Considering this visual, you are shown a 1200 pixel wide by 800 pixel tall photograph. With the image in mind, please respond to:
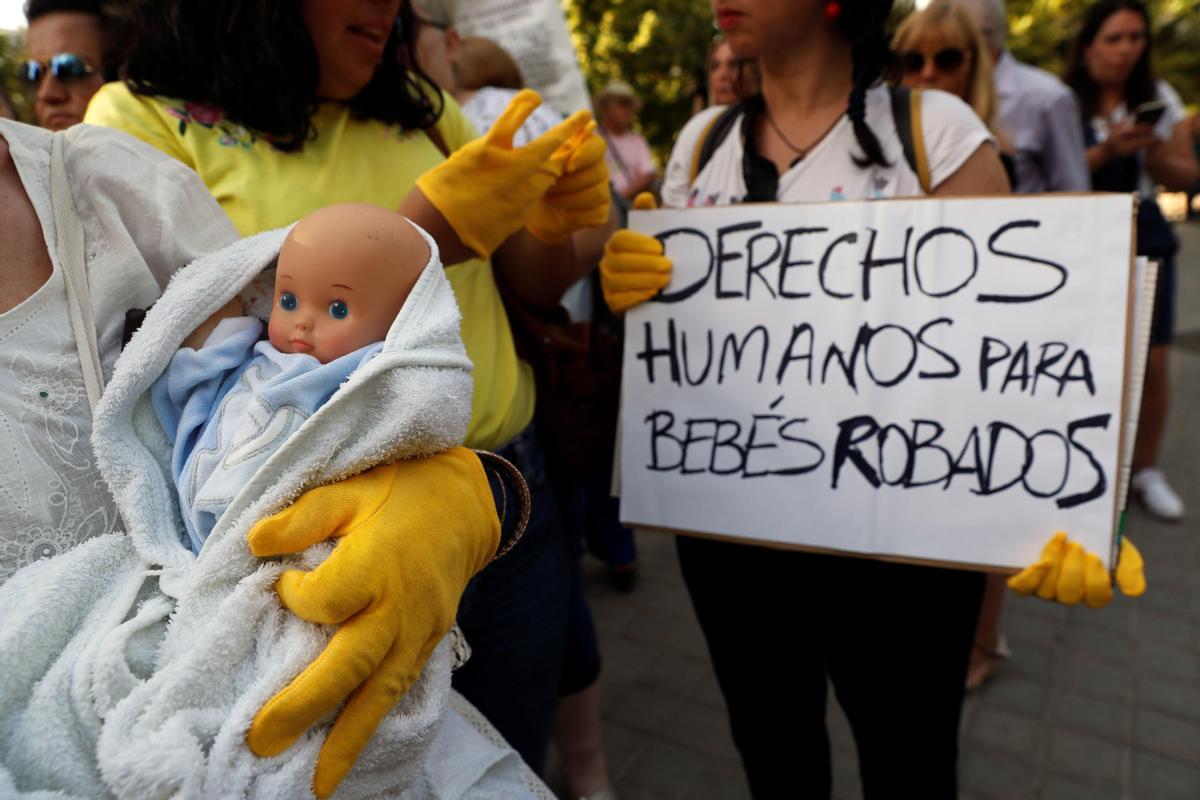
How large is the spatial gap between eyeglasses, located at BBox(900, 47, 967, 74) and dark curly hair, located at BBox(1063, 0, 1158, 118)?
5.29ft

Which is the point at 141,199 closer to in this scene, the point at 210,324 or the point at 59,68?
the point at 210,324

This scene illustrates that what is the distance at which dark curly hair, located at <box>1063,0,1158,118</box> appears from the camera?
3363 mm

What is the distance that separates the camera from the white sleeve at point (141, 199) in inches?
39.1

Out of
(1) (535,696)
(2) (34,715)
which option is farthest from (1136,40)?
(2) (34,715)

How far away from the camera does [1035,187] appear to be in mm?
2777

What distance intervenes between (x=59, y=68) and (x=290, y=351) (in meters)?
1.51

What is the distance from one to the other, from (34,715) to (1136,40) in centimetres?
423

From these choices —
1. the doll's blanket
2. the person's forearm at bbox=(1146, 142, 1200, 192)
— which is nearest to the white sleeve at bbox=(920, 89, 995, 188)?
the doll's blanket

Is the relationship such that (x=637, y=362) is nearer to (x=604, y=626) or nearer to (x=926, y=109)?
(x=926, y=109)

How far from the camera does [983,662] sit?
2736 mm

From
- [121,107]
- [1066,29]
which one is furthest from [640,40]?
[1066,29]

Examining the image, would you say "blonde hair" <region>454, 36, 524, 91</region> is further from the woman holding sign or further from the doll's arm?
the doll's arm

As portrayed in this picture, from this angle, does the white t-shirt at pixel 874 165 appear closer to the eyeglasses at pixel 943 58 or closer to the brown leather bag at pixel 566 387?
the brown leather bag at pixel 566 387

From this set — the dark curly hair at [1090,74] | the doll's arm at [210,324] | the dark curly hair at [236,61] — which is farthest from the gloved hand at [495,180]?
the dark curly hair at [1090,74]
